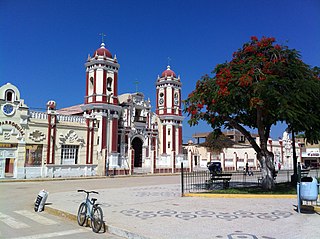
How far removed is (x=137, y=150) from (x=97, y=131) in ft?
46.4

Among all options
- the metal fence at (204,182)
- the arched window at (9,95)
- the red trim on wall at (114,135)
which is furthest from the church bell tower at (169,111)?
the arched window at (9,95)

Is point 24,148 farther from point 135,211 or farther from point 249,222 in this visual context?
point 249,222

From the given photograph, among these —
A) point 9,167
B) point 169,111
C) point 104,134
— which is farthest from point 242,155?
point 9,167

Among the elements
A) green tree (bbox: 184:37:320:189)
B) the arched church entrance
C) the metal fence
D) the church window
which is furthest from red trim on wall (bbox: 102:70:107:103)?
green tree (bbox: 184:37:320:189)

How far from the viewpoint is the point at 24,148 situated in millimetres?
26172

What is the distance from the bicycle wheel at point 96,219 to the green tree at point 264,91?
23.7ft

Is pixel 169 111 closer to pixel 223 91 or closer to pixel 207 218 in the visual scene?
pixel 223 91

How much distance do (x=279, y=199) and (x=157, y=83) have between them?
41120mm

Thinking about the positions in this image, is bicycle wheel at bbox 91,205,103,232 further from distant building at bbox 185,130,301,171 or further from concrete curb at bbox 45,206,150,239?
distant building at bbox 185,130,301,171

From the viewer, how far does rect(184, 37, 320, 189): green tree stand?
12.0m

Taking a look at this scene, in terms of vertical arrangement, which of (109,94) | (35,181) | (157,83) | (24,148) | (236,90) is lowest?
(35,181)

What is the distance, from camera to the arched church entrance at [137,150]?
148 feet

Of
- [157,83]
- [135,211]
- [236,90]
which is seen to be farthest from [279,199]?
[157,83]

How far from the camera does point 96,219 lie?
7.53 m
